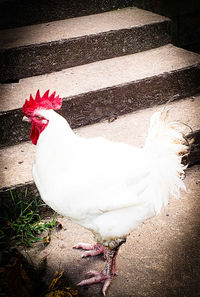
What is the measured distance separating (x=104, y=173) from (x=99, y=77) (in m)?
1.77

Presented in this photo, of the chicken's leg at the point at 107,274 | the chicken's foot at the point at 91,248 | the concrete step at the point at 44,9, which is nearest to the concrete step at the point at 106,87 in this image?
the concrete step at the point at 44,9

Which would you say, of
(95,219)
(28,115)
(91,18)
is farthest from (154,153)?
(91,18)

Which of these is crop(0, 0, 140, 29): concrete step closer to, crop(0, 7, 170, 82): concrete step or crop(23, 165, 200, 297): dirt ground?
crop(0, 7, 170, 82): concrete step

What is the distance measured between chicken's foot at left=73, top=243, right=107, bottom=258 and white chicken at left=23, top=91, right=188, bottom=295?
1.58ft

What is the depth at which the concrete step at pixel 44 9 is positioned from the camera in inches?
149

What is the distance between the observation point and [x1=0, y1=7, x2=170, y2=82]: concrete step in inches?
131

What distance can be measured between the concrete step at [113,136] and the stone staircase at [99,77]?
0.01 metres

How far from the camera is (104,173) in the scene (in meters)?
1.82

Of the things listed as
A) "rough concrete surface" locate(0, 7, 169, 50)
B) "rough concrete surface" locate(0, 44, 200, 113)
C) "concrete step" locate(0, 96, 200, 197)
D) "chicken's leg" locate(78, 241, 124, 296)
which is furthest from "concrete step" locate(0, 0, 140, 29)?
"chicken's leg" locate(78, 241, 124, 296)

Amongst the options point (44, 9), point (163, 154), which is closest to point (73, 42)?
point (44, 9)

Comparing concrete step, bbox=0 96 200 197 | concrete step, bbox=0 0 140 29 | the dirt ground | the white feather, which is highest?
concrete step, bbox=0 0 140 29

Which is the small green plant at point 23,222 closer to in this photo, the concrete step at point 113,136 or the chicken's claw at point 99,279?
the concrete step at point 113,136

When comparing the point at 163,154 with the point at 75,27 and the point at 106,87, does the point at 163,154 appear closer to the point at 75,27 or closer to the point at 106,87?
the point at 106,87

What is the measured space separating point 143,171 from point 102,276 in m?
0.94
